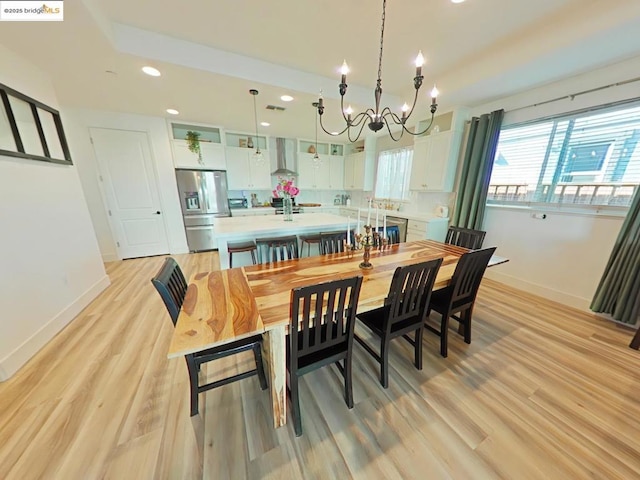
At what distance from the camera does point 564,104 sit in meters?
2.57

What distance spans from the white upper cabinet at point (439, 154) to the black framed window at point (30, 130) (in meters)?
5.08

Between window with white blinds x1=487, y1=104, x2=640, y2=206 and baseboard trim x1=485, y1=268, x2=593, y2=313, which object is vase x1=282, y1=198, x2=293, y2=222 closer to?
window with white blinds x1=487, y1=104, x2=640, y2=206

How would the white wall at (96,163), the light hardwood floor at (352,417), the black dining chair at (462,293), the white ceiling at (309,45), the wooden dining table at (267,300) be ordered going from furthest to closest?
the white wall at (96,163), the white ceiling at (309,45), the black dining chair at (462,293), the light hardwood floor at (352,417), the wooden dining table at (267,300)

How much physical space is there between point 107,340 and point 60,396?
613 millimetres

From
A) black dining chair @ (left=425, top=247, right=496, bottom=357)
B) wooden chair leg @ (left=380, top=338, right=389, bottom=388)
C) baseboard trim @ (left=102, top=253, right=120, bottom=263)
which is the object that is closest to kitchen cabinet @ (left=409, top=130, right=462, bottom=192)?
black dining chair @ (left=425, top=247, right=496, bottom=357)

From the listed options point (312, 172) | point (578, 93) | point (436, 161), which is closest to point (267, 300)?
point (436, 161)

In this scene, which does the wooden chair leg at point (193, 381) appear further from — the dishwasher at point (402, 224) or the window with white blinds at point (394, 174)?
the window with white blinds at point (394, 174)

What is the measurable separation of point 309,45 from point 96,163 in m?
4.18

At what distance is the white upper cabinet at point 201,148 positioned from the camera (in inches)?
170

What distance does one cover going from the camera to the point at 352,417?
1418 mm

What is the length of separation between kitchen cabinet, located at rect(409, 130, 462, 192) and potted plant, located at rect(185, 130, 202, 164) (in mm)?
4288

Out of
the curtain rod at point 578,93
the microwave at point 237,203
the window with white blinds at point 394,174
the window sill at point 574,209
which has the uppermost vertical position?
the curtain rod at point 578,93

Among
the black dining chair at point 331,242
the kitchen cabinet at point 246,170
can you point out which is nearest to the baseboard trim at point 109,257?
the kitchen cabinet at point 246,170

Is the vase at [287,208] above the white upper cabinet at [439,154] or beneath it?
beneath
